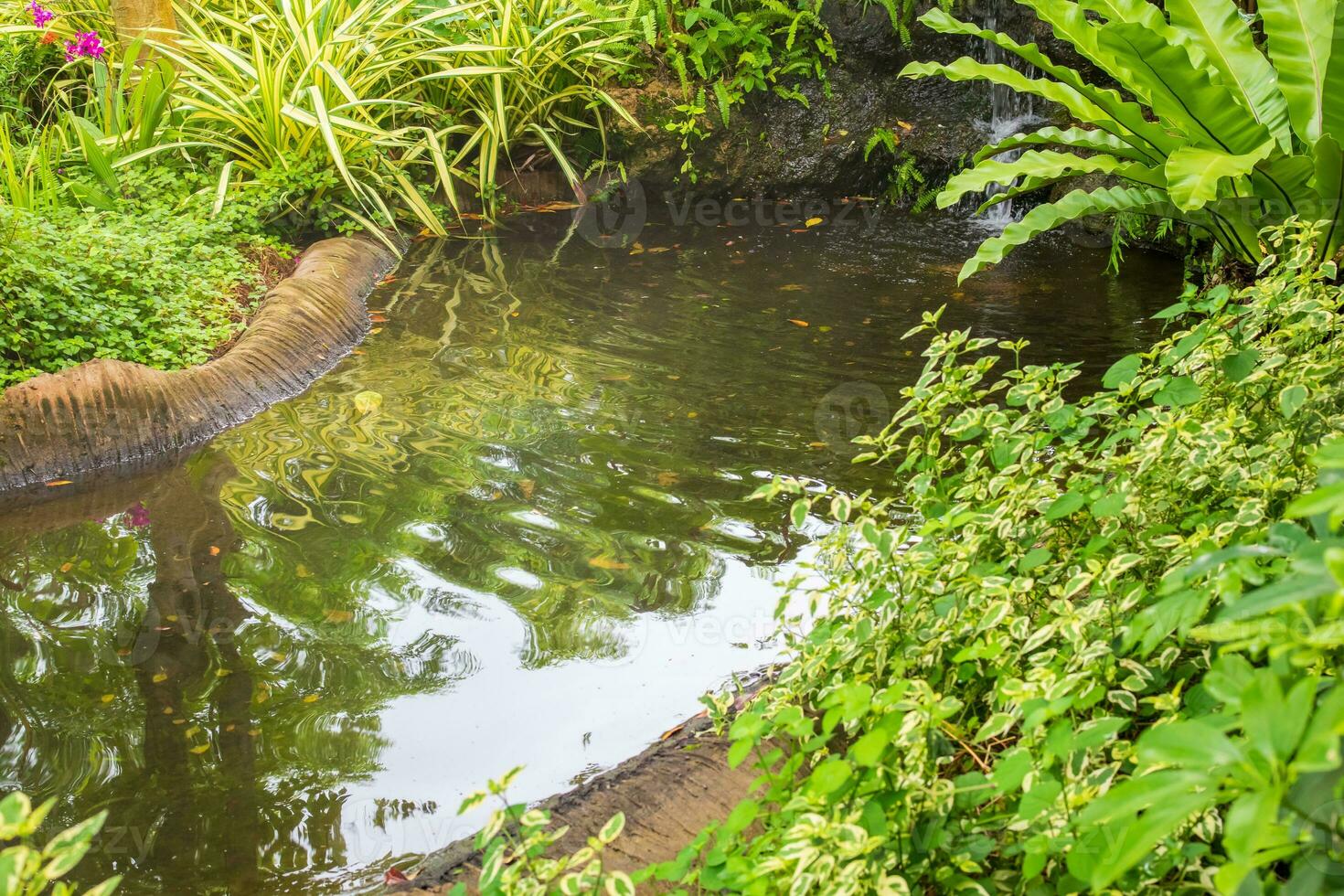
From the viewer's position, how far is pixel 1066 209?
3.30 m

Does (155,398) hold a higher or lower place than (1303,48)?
lower

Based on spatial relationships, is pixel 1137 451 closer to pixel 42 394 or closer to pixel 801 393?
pixel 801 393

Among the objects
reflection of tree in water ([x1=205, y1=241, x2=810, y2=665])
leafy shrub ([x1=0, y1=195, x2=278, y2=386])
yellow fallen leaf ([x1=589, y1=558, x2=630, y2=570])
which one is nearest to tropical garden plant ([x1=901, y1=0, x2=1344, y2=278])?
reflection of tree in water ([x1=205, y1=241, x2=810, y2=665])

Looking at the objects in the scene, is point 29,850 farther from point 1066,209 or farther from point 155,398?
point 1066,209

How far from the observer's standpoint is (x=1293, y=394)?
1.55 metres

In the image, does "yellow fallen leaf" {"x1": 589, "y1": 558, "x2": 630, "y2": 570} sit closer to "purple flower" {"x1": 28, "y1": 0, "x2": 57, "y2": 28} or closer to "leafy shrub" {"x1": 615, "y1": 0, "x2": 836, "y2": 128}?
"leafy shrub" {"x1": 615, "y1": 0, "x2": 836, "y2": 128}

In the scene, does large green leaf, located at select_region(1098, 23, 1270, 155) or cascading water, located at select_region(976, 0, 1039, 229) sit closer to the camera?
large green leaf, located at select_region(1098, 23, 1270, 155)

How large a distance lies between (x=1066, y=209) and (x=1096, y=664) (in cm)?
231

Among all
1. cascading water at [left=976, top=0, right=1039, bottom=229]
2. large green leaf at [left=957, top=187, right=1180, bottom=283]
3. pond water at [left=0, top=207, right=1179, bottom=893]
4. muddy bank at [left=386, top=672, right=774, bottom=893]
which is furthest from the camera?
cascading water at [left=976, top=0, right=1039, bottom=229]

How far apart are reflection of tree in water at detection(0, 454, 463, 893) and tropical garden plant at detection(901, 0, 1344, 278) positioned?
2241 mm

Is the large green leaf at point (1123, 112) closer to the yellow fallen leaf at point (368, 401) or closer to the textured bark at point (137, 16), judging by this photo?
the yellow fallen leaf at point (368, 401)

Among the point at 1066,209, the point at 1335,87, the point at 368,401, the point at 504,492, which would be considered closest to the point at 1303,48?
the point at 1335,87

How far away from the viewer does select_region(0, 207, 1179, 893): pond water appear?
7.06 feet

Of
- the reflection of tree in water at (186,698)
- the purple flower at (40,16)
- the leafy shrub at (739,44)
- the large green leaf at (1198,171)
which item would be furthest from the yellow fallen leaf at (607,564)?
the purple flower at (40,16)
